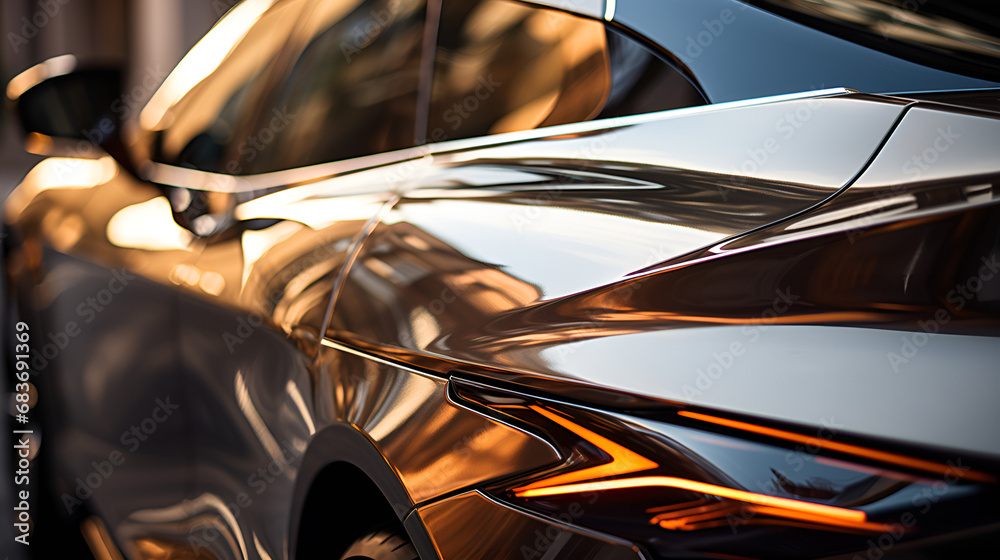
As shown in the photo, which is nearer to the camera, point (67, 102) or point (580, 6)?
point (580, 6)

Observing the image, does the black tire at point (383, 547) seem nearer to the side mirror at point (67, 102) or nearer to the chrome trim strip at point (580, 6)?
the chrome trim strip at point (580, 6)

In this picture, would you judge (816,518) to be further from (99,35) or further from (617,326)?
(99,35)

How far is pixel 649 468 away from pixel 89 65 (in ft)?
8.11

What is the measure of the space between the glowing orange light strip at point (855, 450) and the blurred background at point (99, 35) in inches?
396

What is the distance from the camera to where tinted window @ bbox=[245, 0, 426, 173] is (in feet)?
5.91

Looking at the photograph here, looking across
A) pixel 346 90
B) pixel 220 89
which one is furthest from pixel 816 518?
pixel 220 89

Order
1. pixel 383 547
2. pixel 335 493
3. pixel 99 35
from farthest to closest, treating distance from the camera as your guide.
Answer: pixel 99 35, pixel 335 493, pixel 383 547

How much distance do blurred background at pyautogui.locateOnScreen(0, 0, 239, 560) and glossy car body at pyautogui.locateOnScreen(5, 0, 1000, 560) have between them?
868 cm

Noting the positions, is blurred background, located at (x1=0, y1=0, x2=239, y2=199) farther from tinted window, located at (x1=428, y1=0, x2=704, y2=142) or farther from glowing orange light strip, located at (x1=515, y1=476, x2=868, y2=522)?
glowing orange light strip, located at (x1=515, y1=476, x2=868, y2=522)

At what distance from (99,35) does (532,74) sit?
11.7 metres

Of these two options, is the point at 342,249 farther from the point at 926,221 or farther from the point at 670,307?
the point at 926,221

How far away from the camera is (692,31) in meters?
1.34

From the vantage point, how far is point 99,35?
453 inches

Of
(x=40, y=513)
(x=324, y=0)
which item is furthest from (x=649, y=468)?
(x=40, y=513)
